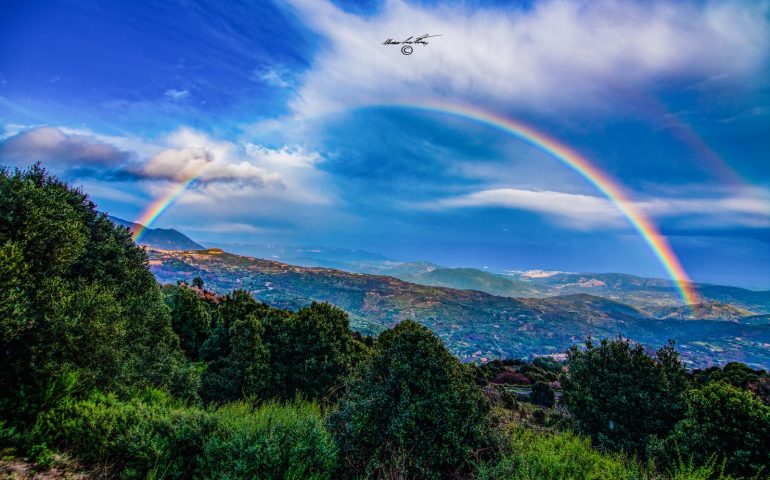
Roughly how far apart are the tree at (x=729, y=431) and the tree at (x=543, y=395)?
1062 inches

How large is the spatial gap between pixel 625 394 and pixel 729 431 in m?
6.87

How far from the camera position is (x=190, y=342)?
1549 inches

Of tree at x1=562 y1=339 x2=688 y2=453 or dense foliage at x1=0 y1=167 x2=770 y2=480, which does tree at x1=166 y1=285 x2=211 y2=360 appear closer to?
dense foliage at x1=0 y1=167 x2=770 y2=480

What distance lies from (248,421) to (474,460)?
606 cm

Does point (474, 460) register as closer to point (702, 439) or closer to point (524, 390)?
point (702, 439)

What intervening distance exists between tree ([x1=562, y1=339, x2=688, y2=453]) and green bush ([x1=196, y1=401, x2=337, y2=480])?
49.8 feet

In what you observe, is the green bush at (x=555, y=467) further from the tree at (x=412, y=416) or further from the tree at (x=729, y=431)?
the tree at (x=729, y=431)

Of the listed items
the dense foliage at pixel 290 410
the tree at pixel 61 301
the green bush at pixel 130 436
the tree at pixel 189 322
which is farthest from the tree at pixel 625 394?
the tree at pixel 189 322

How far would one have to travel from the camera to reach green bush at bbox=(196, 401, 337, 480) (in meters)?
7.94

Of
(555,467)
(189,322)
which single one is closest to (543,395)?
(555,467)

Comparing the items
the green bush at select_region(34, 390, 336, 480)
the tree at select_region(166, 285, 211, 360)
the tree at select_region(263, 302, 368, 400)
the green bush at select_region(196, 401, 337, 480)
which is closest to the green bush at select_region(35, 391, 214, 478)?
the green bush at select_region(34, 390, 336, 480)

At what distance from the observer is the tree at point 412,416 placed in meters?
9.01

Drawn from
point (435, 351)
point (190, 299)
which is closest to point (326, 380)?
point (435, 351)

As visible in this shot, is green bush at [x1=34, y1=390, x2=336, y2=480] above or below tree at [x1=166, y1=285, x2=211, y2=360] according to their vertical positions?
above
